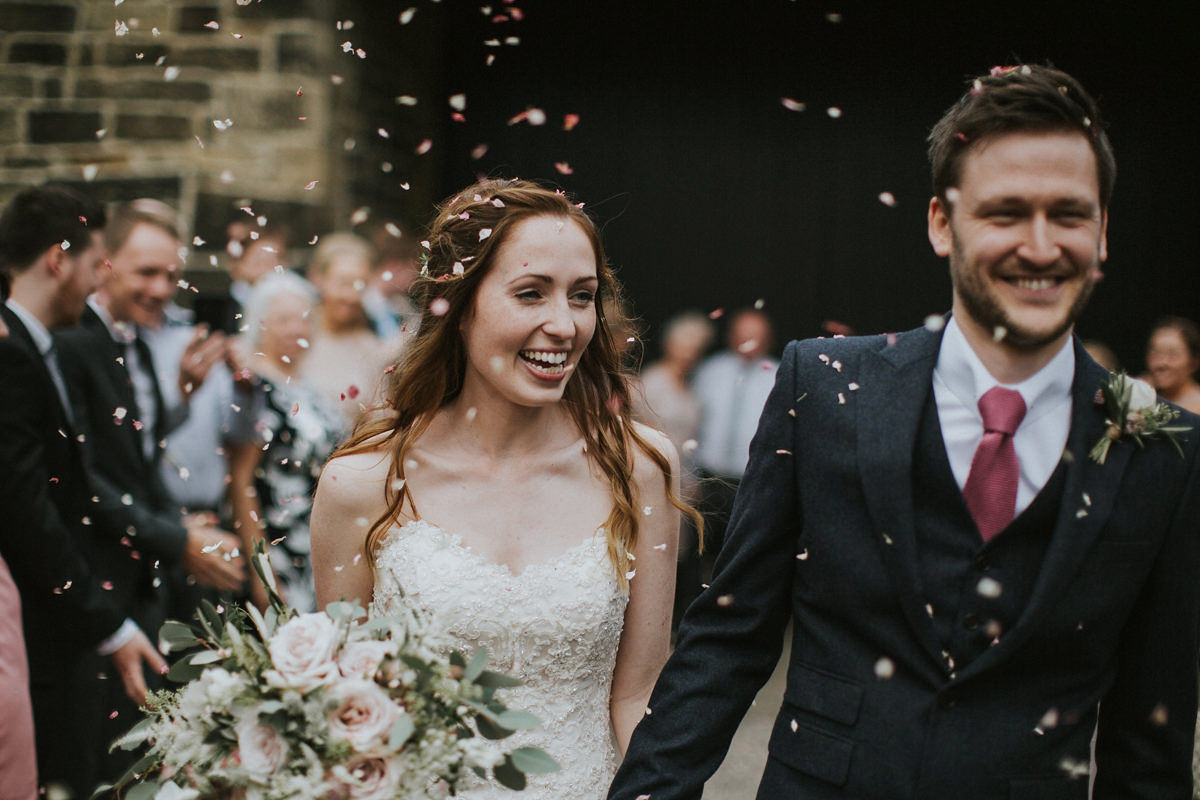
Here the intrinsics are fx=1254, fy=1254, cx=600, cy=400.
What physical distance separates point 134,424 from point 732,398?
14.8 feet

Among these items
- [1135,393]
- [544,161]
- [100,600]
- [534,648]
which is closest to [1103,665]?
[1135,393]

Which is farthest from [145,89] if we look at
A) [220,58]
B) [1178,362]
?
[1178,362]

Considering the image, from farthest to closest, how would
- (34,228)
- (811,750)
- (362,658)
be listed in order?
(34,228) → (811,750) → (362,658)

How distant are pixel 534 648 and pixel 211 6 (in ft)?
17.8

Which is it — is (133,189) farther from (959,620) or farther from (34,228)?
(959,620)

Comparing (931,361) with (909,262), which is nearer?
(931,361)

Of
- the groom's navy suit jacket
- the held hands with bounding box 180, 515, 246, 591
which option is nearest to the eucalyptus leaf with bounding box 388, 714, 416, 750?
the groom's navy suit jacket

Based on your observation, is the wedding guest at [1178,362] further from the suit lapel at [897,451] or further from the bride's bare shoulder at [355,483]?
the bride's bare shoulder at [355,483]

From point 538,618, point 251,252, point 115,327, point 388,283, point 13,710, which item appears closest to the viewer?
point 538,618

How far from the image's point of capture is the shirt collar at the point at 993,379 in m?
2.12

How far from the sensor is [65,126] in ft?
23.2

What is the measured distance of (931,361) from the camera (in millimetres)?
2197

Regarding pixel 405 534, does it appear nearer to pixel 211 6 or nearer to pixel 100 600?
pixel 100 600

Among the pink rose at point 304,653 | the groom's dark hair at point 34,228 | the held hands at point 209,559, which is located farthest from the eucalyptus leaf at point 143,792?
the groom's dark hair at point 34,228
